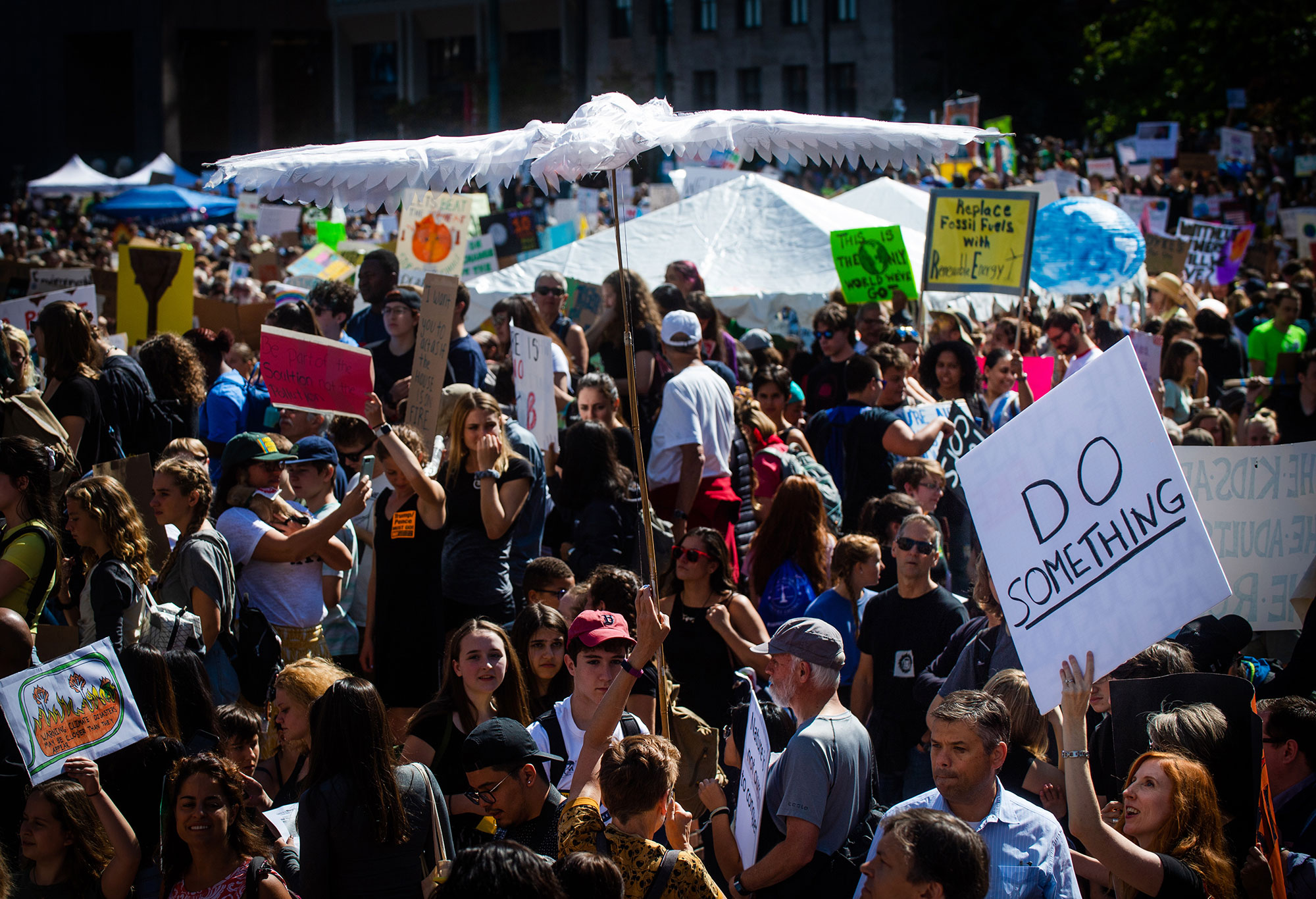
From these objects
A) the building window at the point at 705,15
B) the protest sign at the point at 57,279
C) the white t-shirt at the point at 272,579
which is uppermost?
the building window at the point at 705,15

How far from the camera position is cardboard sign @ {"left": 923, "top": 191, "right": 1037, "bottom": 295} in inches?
358

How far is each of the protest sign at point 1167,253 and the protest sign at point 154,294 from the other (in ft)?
33.8

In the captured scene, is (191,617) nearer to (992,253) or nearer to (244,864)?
(244,864)

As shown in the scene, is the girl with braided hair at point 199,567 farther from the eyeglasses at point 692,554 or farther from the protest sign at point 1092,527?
the protest sign at point 1092,527

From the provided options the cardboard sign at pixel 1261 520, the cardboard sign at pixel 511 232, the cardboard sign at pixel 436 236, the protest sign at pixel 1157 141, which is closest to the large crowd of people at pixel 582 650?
the cardboard sign at pixel 1261 520

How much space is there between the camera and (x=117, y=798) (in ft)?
12.1

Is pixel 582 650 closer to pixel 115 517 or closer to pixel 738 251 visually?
pixel 115 517

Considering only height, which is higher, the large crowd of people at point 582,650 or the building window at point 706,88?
the building window at point 706,88

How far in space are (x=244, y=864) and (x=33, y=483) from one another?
2.14 metres

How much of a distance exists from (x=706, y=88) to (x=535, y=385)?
165ft

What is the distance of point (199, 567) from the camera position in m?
4.53

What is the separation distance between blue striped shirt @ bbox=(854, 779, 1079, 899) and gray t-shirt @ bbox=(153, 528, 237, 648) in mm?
2656

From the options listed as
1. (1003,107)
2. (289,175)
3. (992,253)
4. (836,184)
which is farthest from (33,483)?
(1003,107)

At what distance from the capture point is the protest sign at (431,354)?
602cm
